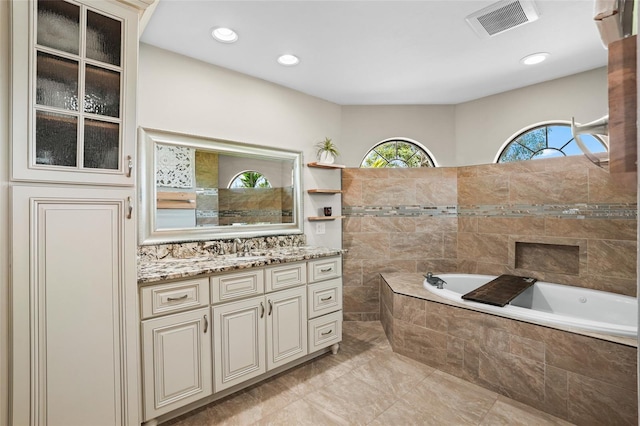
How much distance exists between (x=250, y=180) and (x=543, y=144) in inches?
114

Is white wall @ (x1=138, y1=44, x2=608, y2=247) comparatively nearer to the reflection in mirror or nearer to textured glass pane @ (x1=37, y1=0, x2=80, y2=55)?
the reflection in mirror

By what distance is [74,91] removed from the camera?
1438 mm

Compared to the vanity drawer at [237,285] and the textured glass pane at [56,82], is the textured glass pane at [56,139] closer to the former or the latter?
the textured glass pane at [56,82]

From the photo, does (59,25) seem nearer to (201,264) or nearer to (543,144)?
(201,264)

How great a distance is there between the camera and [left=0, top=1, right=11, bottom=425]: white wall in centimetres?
127

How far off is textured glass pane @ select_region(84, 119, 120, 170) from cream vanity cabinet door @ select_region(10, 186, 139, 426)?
13 cm

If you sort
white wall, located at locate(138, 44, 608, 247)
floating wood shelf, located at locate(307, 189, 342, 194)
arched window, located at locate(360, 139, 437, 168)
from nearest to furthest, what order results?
white wall, located at locate(138, 44, 608, 247), floating wood shelf, located at locate(307, 189, 342, 194), arched window, located at locate(360, 139, 437, 168)

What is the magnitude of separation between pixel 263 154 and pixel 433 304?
1930 millimetres

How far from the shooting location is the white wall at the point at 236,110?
2285 millimetres

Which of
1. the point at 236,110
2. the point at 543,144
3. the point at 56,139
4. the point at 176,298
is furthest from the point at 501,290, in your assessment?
the point at 56,139

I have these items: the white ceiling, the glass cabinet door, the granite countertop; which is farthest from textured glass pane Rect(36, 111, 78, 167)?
the white ceiling

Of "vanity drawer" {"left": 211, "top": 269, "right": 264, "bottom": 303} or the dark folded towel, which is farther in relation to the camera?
the dark folded towel

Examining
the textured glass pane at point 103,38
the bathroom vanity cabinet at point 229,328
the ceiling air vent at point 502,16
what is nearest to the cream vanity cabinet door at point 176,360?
the bathroom vanity cabinet at point 229,328

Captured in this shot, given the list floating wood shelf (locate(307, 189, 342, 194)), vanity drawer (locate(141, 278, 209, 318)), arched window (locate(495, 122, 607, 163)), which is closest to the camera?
vanity drawer (locate(141, 278, 209, 318))
